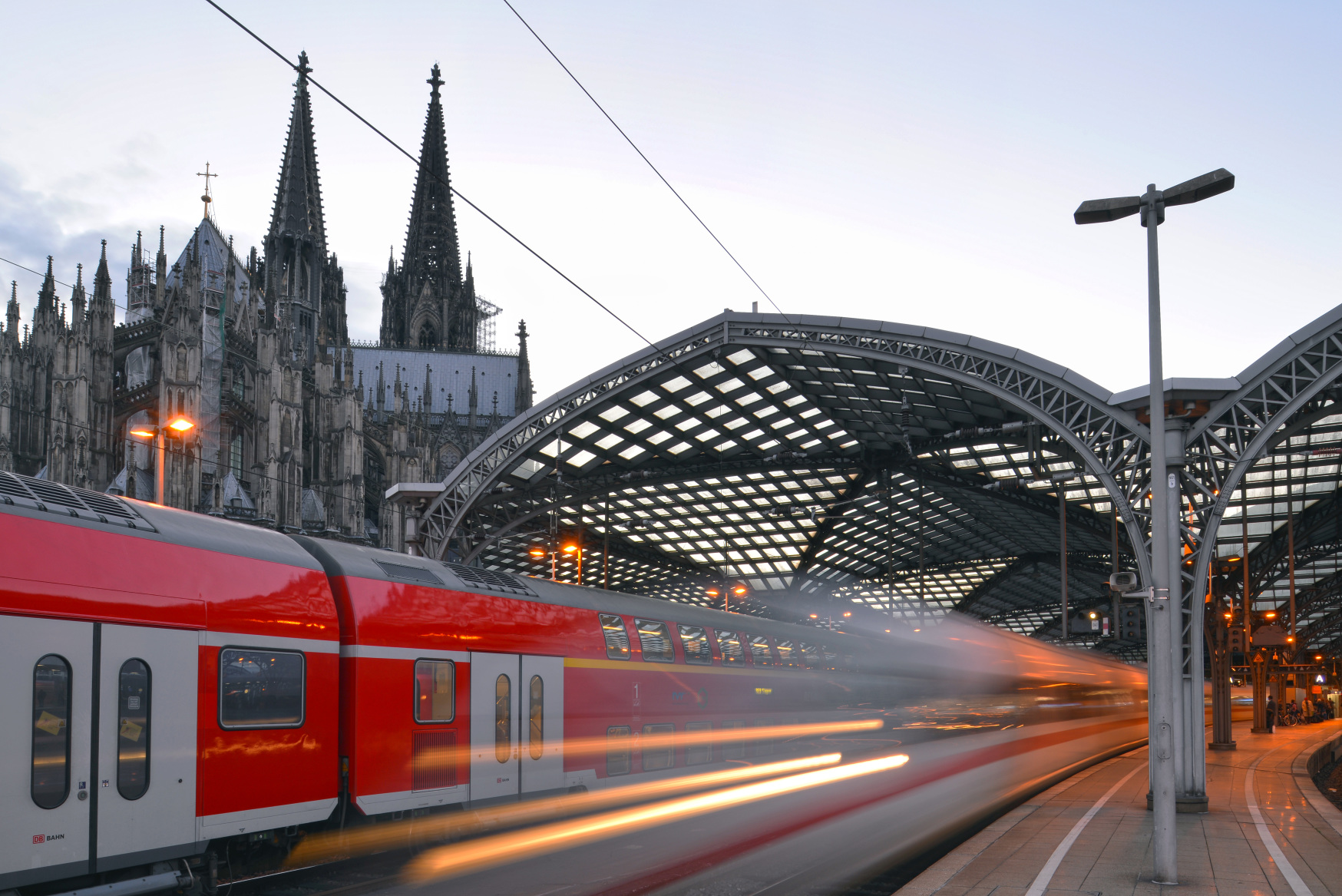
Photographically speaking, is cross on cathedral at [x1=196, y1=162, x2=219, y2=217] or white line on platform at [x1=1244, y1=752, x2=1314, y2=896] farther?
cross on cathedral at [x1=196, y1=162, x2=219, y2=217]

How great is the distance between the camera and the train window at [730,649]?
18438 millimetres

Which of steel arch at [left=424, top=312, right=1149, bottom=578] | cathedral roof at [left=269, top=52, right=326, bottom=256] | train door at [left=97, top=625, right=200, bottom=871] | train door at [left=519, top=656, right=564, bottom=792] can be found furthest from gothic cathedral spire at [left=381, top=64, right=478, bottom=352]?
train door at [left=97, top=625, right=200, bottom=871]

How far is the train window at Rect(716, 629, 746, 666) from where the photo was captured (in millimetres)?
18438

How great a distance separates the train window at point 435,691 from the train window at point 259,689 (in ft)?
5.48

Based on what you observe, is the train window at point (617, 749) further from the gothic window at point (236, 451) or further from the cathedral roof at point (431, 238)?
the cathedral roof at point (431, 238)

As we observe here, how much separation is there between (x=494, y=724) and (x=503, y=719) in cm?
20

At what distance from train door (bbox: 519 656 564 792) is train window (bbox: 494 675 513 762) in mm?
270

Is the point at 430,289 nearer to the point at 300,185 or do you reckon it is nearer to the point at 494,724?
the point at 300,185

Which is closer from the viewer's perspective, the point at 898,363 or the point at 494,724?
the point at 494,724

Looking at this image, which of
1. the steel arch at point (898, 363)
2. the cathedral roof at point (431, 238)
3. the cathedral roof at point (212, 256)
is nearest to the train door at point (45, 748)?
the steel arch at point (898, 363)

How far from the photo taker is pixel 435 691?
11852 millimetres

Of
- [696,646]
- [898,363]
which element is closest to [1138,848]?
[696,646]

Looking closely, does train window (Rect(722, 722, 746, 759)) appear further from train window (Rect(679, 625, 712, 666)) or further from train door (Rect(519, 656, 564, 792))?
train door (Rect(519, 656, 564, 792))

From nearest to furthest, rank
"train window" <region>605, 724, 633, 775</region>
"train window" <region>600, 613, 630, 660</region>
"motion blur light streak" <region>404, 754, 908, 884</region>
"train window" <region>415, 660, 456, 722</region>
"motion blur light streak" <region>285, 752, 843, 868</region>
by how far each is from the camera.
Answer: "motion blur light streak" <region>285, 752, 843, 868</region> → "train window" <region>415, 660, 456, 722</region> → "motion blur light streak" <region>404, 754, 908, 884</region> → "train window" <region>605, 724, 633, 775</region> → "train window" <region>600, 613, 630, 660</region>
